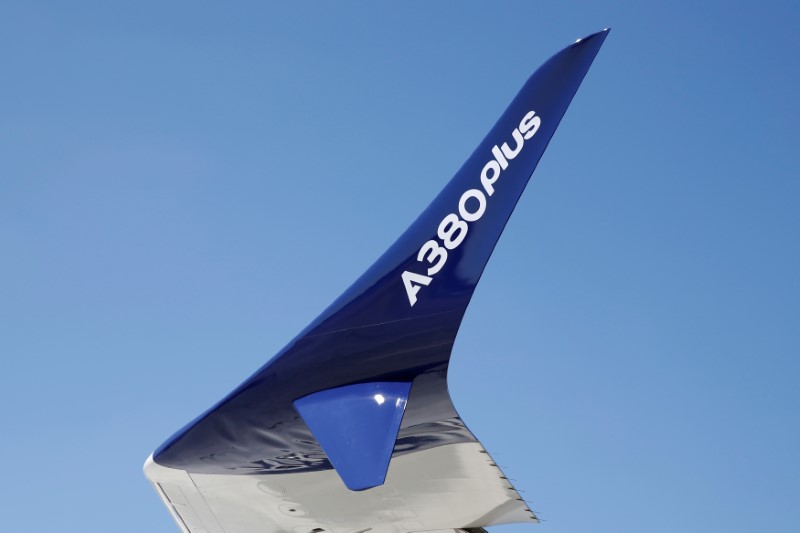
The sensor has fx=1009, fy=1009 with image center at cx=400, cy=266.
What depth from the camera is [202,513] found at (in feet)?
53.0

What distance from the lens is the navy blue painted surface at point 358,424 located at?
11859 mm

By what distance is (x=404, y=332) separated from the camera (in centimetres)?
1402

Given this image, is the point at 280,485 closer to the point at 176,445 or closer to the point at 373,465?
the point at 176,445

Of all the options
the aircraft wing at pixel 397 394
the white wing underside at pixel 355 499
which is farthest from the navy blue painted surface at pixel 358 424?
the white wing underside at pixel 355 499

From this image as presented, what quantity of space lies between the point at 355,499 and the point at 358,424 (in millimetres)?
2374

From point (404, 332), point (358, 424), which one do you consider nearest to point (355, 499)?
point (358, 424)

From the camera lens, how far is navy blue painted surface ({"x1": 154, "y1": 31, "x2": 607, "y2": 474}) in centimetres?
1372

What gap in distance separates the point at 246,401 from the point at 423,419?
9.74 feet

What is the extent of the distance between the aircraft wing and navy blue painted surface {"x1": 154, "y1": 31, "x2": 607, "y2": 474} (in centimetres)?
2

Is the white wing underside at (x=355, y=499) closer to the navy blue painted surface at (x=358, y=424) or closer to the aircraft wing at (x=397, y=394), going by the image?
the aircraft wing at (x=397, y=394)

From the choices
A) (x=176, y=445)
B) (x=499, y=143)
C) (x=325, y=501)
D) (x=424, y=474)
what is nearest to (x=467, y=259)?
(x=499, y=143)

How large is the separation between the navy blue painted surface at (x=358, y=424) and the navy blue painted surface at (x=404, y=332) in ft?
0.56

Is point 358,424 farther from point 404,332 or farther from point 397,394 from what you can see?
point 404,332

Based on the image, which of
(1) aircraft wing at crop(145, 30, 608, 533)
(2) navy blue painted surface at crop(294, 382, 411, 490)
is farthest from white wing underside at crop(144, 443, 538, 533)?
(2) navy blue painted surface at crop(294, 382, 411, 490)
